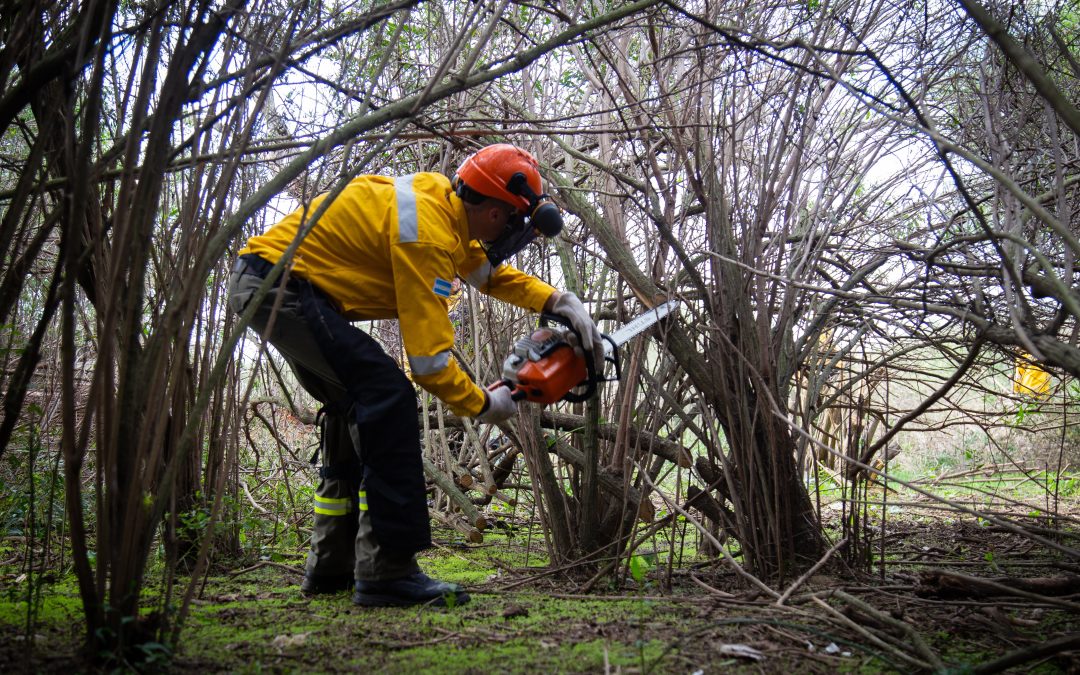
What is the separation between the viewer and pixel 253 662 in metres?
1.77

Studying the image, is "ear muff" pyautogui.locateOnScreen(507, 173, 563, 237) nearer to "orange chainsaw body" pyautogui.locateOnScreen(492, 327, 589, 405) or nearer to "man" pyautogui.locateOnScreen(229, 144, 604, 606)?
"man" pyautogui.locateOnScreen(229, 144, 604, 606)

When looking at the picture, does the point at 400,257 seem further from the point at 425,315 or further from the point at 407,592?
the point at 407,592

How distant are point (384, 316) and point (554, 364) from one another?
747 millimetres

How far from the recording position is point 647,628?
2.15 m

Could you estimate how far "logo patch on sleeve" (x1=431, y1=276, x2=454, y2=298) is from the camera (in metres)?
2.66

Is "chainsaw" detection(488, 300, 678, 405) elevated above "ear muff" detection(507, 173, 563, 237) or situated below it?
below

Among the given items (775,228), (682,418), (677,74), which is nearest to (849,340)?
(775,228)

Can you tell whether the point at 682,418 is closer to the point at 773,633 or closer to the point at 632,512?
the point at 632,512

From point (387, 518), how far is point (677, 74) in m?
2.44

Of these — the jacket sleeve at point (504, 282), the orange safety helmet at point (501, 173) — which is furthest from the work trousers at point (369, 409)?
the orange safety helmet at point (501, 173)

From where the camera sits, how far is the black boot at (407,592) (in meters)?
2.71

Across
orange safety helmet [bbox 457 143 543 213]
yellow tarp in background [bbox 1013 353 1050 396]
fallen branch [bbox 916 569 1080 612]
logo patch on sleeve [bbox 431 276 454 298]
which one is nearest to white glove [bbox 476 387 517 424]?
logo patch on sleeve [bbox 431 276 454 298]

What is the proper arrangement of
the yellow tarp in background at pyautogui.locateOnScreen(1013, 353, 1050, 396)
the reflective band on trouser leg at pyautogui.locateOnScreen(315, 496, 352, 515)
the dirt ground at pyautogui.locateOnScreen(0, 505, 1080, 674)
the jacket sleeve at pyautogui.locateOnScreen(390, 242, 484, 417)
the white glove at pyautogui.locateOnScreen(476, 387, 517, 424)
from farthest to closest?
1. the reflective band on trouser leg at pyautogui.locateOnScreen(315, 496, 352, 515)
2. the yellow tarp in background at pyautogui.locateOnScreen(1013, 353, 1050, 396)
3. the white glove at pyautogui.locateOnScreen(476, 387, 517, 424)
4. the jacket sleeve at pyautogui.locateOnScreen(390, 242, 484, 417)
5. the dirt ground at pyautogui.locateOnScreen(0, 505, 1080, 674)

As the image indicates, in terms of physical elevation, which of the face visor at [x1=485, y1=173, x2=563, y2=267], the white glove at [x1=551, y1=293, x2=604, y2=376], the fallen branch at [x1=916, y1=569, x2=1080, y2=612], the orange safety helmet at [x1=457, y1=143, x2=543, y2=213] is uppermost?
the orange safety helmet at [x1=457, y1=143, x2=543, y2=213]
